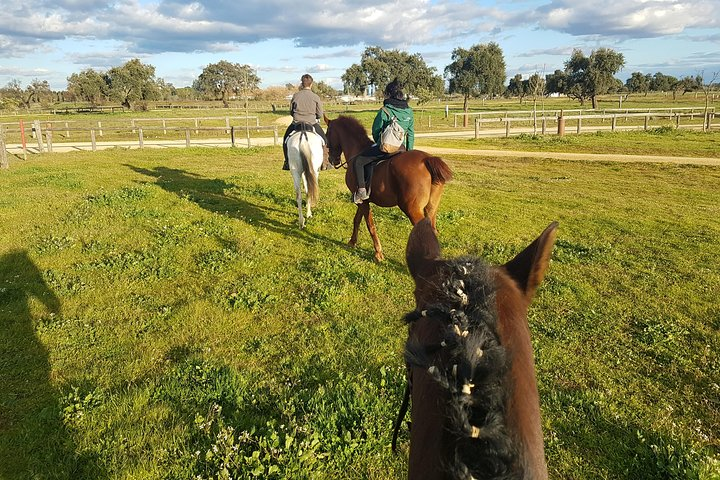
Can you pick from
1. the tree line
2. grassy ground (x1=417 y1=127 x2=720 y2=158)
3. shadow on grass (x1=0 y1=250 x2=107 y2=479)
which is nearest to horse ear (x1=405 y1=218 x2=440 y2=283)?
shadow on grass (x1=0 y1=250 x2=107 y2=479)

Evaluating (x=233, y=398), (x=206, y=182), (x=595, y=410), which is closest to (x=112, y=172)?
(x=206, y=182)

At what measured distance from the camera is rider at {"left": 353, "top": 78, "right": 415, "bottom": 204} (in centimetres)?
823

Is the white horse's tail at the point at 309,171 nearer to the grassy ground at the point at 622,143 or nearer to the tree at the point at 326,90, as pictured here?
the grassy ground at the point at 622,143

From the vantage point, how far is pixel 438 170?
7.53m

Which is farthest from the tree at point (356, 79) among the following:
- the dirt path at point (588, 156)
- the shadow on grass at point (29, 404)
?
the shadow on grass at point (29, 404)

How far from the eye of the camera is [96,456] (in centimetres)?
338

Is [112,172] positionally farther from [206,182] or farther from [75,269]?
[75,269]

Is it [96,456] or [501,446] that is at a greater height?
[501,446]

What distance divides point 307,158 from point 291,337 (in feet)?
19.6

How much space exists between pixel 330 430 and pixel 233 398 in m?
1.06

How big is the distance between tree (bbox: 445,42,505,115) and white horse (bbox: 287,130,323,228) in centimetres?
6202

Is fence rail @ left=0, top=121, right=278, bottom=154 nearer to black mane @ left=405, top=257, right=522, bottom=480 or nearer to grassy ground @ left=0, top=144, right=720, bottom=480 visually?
grassy ground @ left=0, top=144, right=720, bottom=480

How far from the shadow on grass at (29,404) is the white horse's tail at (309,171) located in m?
5.56

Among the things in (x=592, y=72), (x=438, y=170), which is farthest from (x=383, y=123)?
(x=592, y=72)
